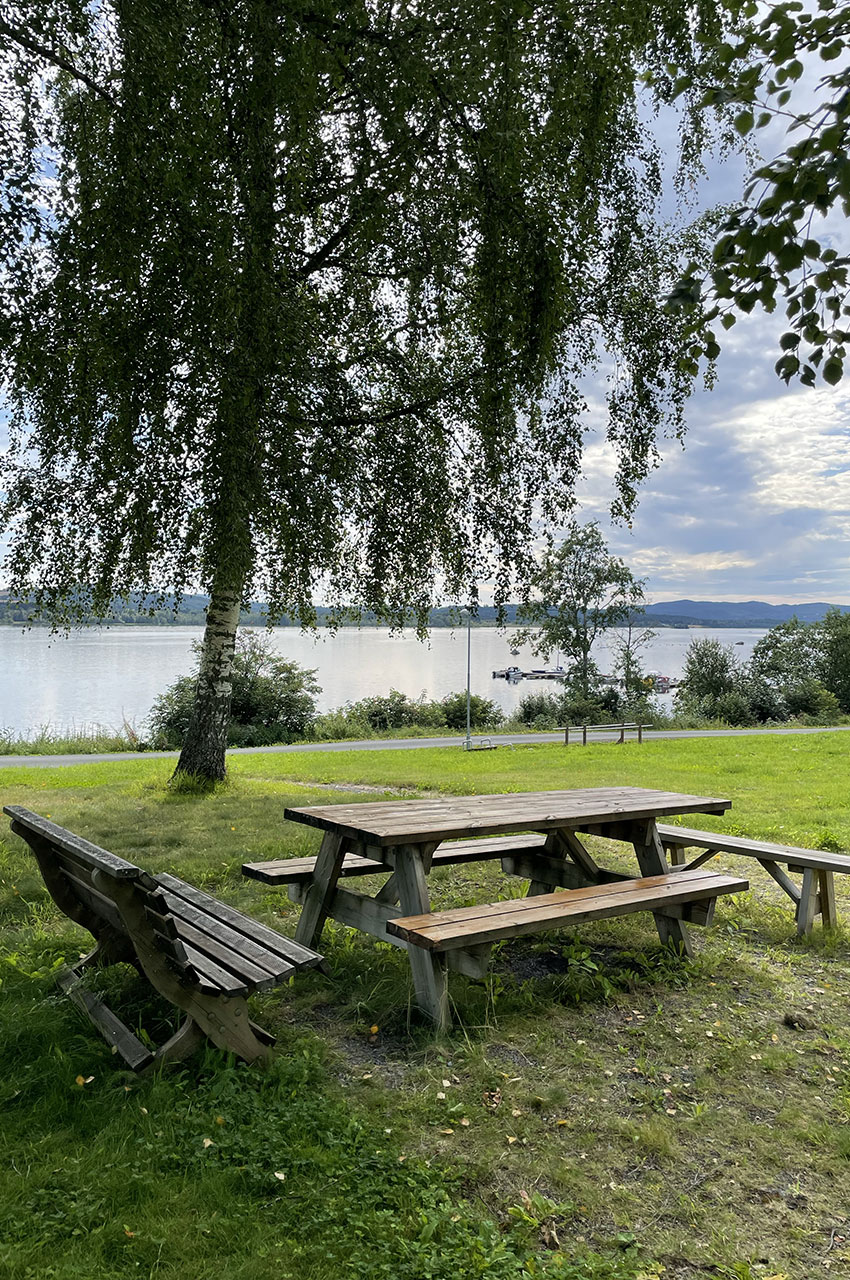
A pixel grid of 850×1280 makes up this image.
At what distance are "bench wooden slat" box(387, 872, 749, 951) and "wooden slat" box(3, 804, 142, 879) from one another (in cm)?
128

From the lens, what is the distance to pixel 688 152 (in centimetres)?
816

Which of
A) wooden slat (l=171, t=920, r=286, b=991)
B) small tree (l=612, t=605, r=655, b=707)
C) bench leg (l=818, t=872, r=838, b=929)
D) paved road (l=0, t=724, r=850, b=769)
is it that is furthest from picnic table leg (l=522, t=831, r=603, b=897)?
small tree (l=612, t=605, r=655, b=707)

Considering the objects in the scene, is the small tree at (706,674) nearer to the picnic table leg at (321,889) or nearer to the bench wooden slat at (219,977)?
the picnic table leg at (321,889)

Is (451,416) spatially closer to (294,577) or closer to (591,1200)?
(294,577)

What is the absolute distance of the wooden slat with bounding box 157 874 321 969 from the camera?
3369mm

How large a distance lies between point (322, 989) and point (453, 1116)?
4.43ft

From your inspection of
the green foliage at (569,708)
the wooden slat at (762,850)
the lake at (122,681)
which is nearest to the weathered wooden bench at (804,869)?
the wooden slat at (762,850)

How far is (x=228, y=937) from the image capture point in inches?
143

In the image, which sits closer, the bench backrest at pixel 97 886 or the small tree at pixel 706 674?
the bench backrest at pixel 97 886

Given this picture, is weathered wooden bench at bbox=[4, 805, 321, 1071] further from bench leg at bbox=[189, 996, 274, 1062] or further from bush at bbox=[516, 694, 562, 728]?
bush at bbox=[516, 694, 562, 728]

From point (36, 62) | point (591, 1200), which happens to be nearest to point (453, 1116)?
point (591, 1200)

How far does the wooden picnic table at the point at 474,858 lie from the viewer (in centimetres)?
379

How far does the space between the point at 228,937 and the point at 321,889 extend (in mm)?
918

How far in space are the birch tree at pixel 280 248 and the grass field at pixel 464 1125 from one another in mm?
2766
